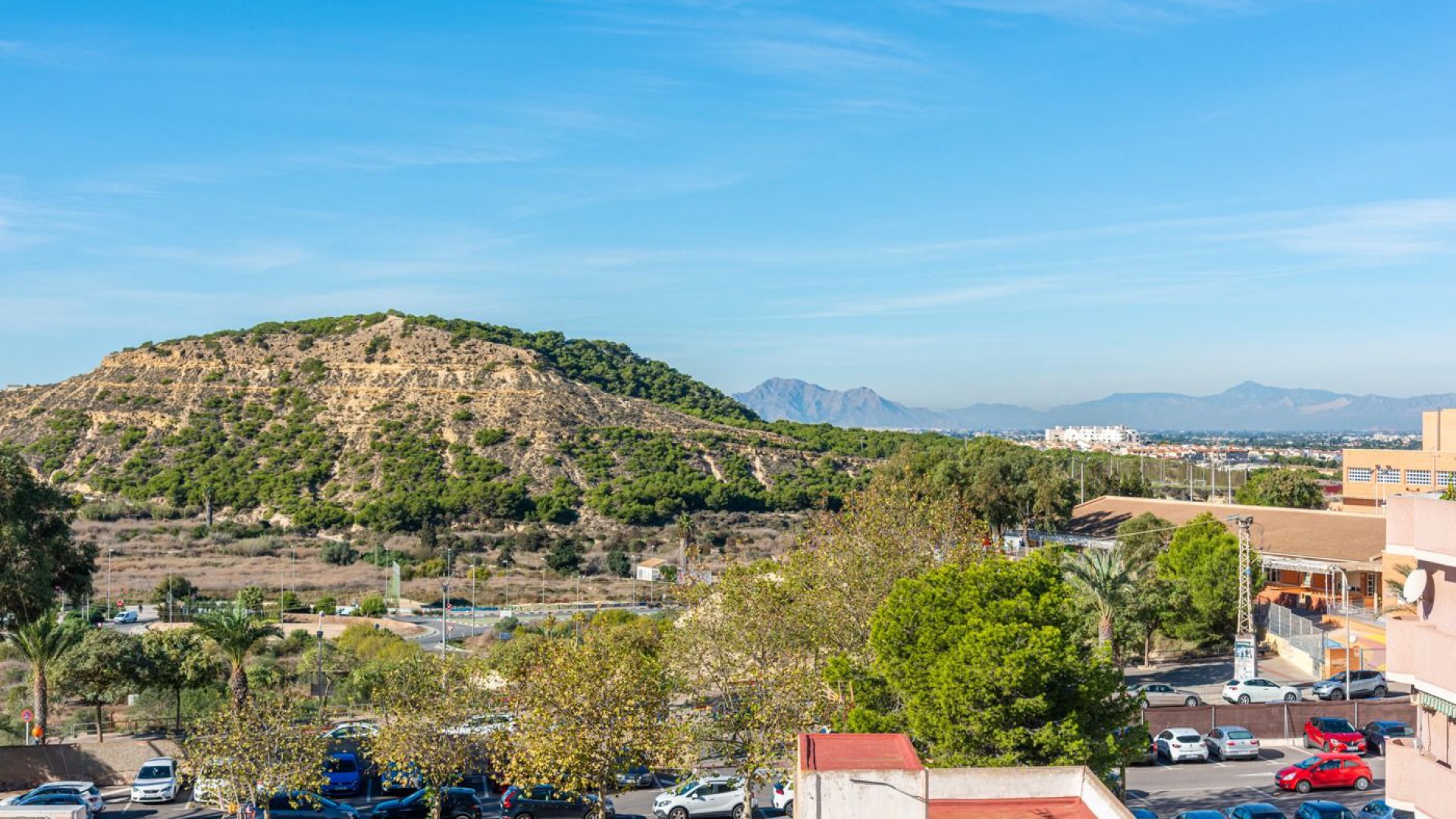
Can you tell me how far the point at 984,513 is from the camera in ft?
218

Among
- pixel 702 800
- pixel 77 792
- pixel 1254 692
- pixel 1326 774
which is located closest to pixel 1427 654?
pixel 1326 774

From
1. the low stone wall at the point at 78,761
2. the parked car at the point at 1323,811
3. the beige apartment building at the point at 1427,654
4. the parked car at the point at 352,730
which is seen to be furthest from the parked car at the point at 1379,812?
the low stone wall at the point at 78,761

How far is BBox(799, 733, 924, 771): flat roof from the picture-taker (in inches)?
482

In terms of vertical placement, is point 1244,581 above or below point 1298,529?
below

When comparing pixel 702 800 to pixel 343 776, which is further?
pixel 343 776

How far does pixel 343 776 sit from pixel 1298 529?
5034 centimetres

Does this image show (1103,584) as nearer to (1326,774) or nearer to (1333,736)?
(1333,736)

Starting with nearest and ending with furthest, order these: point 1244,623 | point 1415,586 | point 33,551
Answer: point 1415,586 < point 33,551 < point 1244,623

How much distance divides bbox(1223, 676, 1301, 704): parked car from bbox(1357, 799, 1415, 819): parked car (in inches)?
518

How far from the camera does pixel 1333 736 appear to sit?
3103 cm

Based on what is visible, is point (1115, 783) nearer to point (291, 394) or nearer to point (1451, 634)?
point (1451, 634)

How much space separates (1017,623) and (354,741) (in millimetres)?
17367

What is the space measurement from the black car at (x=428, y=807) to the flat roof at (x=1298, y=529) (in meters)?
39.9

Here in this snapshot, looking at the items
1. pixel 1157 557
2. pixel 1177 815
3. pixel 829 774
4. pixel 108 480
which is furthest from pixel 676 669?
pixel 108 480
